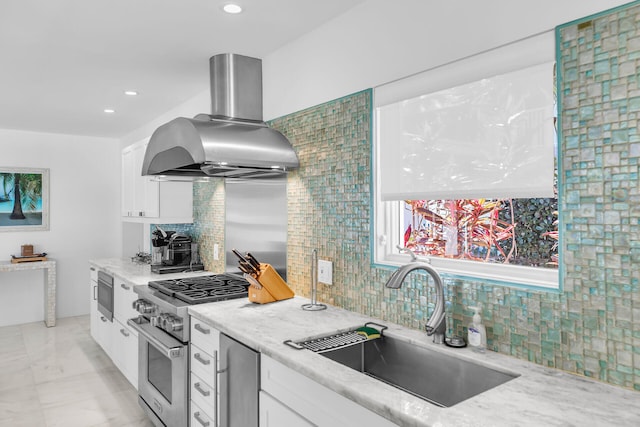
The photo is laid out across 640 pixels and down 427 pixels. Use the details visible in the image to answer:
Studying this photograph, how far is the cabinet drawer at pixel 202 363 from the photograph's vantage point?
2067 millimetres

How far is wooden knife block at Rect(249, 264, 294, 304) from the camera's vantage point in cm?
239

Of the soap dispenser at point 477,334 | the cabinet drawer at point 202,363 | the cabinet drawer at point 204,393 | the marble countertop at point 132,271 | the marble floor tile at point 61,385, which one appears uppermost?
the soap dispenser at point 477,334

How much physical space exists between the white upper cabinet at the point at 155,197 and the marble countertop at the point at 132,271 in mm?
456

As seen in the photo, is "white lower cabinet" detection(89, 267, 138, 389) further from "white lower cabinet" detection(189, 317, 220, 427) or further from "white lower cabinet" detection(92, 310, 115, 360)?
"white lower cabinet" detection(189, 317, 220, 427)

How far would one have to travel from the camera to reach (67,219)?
5730 millimetres

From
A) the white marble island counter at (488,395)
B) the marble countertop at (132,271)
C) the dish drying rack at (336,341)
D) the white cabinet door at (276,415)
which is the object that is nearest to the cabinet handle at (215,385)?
the white marble island counter at (488,395)

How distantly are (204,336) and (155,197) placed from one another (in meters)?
2.18

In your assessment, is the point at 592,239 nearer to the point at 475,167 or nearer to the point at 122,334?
the point at 475,167

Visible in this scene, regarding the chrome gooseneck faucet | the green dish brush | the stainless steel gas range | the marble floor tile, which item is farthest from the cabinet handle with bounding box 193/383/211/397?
the chrome gooseneck faucet

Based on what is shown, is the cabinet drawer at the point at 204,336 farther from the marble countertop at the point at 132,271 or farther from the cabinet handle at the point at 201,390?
the marble countertop at the point at 132,271

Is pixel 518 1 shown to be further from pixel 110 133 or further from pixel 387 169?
pixel 110 133

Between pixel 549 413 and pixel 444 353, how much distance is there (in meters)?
0.49

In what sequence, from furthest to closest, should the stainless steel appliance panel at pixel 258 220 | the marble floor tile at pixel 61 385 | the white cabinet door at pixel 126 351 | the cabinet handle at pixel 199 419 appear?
the white cabinet door at pixel 126 351
the marble floor tile at pixel 61 385
the stainless steel appliance panel at pixel 258 220
the cabinet handle at pixel 199 419

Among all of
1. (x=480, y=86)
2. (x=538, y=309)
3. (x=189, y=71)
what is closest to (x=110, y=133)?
(x=189, y=71)
